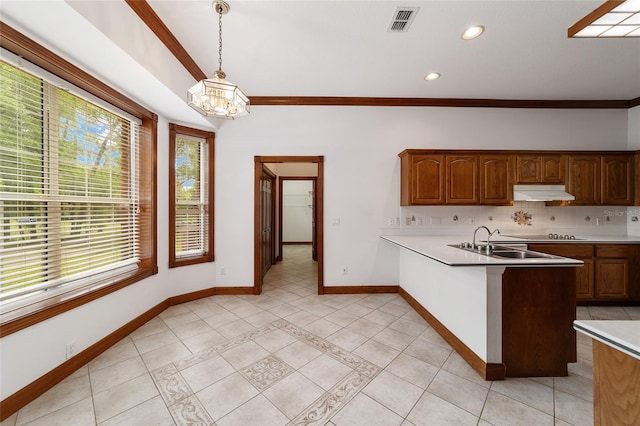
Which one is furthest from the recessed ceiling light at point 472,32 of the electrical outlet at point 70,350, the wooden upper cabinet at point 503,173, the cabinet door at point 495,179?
the electrical outlet at point 70,350

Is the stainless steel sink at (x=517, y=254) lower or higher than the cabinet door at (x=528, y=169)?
lower

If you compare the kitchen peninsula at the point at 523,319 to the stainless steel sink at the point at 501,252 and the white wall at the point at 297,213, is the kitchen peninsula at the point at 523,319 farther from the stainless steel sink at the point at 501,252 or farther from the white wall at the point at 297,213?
the white wall at the point at 297,213

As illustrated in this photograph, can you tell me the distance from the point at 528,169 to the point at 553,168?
38 centimetres

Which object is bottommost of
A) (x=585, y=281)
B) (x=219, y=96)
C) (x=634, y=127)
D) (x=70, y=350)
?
(x=70, y=350)

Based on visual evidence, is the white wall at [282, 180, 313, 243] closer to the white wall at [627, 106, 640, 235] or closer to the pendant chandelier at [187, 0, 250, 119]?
the pendant chandelier at [187, 0, 250, 119]

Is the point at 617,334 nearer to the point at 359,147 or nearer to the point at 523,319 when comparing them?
the point at 523,319

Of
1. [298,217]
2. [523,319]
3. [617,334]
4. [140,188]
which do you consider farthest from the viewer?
[298,217]

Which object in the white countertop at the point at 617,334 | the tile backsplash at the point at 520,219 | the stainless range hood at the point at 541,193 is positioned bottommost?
the white countertop at the point at 617,334

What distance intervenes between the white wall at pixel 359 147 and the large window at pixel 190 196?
0.15m

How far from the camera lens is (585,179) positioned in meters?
3.44

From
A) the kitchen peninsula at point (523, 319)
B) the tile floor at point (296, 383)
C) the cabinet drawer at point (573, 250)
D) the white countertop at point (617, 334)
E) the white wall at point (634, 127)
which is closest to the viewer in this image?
the white countertop at point (617, 334)

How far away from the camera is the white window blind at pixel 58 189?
5.45 feet

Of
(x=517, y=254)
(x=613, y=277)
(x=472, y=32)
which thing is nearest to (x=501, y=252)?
(x=517, y=254)

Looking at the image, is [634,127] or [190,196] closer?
[190,196]
